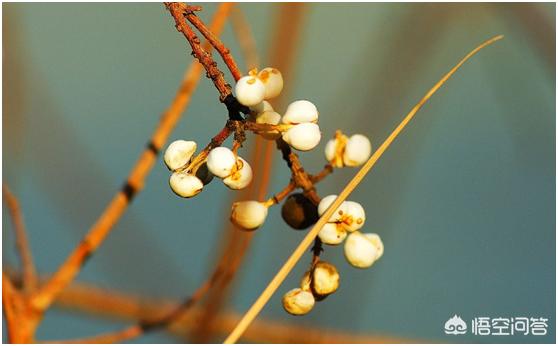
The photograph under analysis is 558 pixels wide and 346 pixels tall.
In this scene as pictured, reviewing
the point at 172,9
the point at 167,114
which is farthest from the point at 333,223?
the point at 167,114

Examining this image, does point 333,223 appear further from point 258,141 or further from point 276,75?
point 258,141

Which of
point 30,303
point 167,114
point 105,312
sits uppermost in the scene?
point 167,114

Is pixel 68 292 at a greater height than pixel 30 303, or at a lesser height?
lesser

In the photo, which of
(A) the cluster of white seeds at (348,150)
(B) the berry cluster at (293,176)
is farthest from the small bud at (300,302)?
(A) the cluster of white seeds at (348,150)

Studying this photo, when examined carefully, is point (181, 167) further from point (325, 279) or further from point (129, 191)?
point (129, 191)

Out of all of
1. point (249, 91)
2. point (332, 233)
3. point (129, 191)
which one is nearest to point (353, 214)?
Result: point (332, 233)

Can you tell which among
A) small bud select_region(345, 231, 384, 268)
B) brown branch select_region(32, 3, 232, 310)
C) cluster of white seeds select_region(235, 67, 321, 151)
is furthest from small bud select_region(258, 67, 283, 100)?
brown branch select_region(32, 3, 232, 310)
